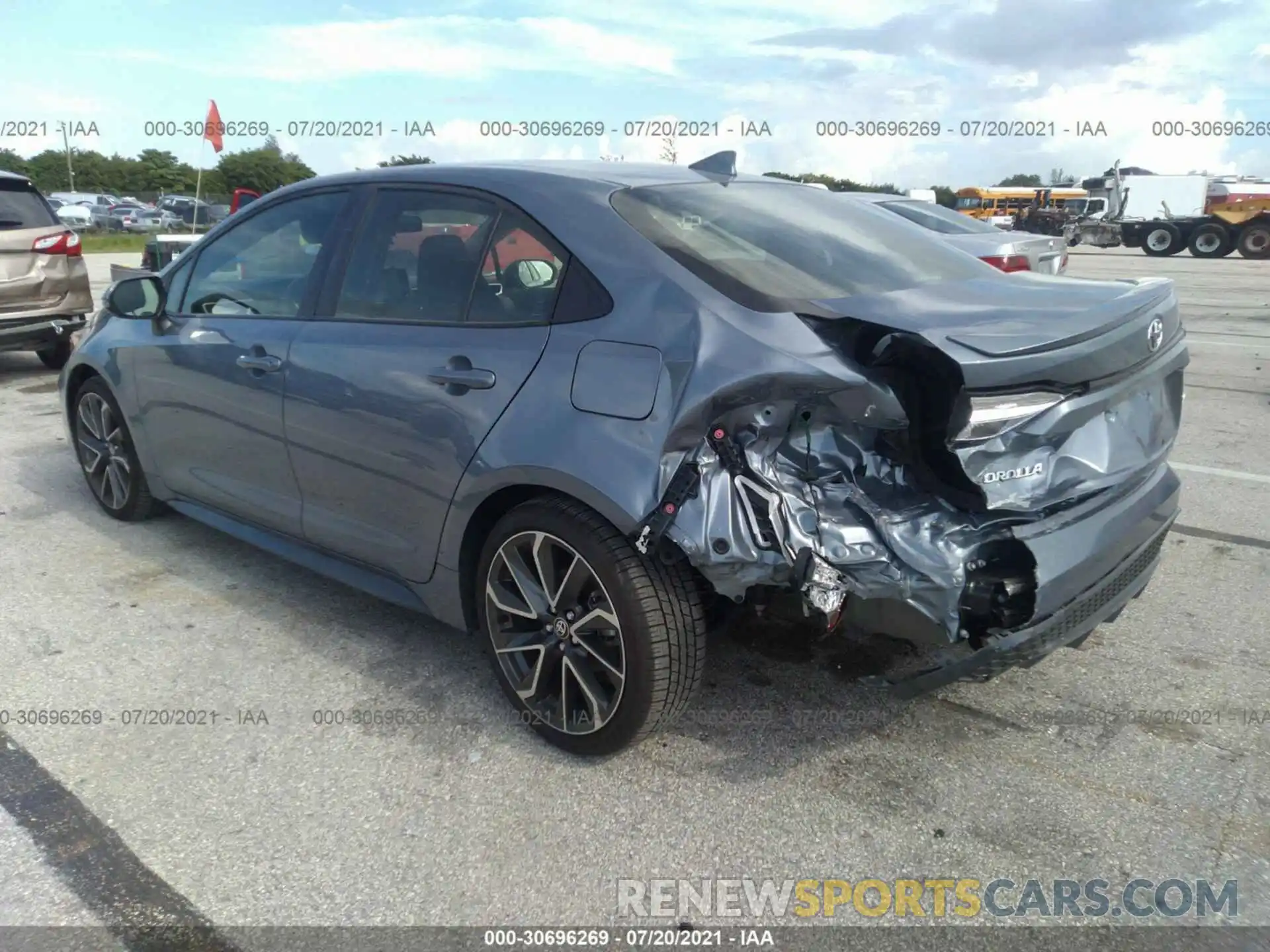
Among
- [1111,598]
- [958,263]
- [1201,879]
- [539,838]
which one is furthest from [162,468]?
[1201,879]

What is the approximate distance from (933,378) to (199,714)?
97.6 inches

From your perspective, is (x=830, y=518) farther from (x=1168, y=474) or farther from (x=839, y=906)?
(x=1168, y=474)

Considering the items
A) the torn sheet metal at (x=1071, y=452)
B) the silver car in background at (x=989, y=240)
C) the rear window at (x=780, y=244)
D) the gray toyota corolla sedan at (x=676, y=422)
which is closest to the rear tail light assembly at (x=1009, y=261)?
the silver car in background at (x=989, y=240)

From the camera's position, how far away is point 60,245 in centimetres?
854

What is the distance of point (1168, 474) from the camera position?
121 inches

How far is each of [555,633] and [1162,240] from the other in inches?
1231

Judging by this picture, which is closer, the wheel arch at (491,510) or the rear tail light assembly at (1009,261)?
the wheel arch at (491,510)

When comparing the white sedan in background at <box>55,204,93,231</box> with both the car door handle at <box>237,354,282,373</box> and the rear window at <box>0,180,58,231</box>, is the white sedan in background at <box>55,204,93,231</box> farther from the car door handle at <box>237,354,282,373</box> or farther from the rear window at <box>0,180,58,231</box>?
the car door handle at <box>237,354,282,373</box>

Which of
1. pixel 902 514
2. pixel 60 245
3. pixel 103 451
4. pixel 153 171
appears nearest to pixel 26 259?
pixel 60 245

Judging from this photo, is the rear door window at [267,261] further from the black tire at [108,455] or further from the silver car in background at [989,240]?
the silver car in background at [989,240]

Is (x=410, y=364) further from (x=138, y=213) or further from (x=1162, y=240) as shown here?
(x=138, y=213)

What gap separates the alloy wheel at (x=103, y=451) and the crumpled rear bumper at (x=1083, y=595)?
3.79 m

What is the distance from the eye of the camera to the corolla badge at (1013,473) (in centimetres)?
244

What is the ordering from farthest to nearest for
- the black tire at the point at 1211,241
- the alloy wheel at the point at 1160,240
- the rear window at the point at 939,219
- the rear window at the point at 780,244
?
the alloy wheel at the point at 1160,240, the black tire at the point at 1211,241, the rear window at the point at 939,219, the rear window at the point at 780,244
